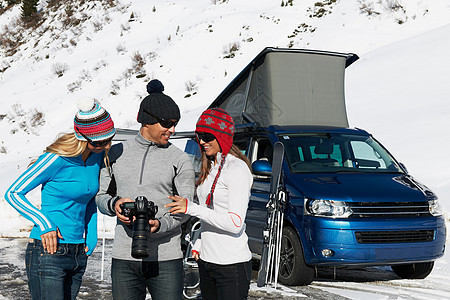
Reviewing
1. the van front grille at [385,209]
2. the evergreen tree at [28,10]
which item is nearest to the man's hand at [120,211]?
the van front grille at [385,209]

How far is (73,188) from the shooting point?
3.56 m

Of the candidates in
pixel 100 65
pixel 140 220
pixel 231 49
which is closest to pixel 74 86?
pixel 100 65

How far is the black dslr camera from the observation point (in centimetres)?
310

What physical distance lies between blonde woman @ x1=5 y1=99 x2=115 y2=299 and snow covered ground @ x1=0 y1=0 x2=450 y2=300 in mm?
3553

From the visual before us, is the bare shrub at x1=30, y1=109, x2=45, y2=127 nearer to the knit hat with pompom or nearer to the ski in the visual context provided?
the ski

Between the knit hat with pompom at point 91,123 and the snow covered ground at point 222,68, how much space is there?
12.9ft

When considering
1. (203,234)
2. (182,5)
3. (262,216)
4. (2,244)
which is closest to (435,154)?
(262,216)

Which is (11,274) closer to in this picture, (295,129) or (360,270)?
→ (295,129)

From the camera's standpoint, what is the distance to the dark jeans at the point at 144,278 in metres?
3.42

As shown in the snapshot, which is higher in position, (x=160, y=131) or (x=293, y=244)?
(x=160, y=131)

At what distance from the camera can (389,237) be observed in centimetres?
706

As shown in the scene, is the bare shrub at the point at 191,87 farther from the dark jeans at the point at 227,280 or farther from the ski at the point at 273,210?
the dark jeans at the point at 227,280

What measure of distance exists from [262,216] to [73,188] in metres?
4.60

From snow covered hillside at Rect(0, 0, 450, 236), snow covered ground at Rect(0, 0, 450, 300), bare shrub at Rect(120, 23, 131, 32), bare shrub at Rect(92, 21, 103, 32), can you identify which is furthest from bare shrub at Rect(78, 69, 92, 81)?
bare shrub at Rect(92, 21, 103, 32)
